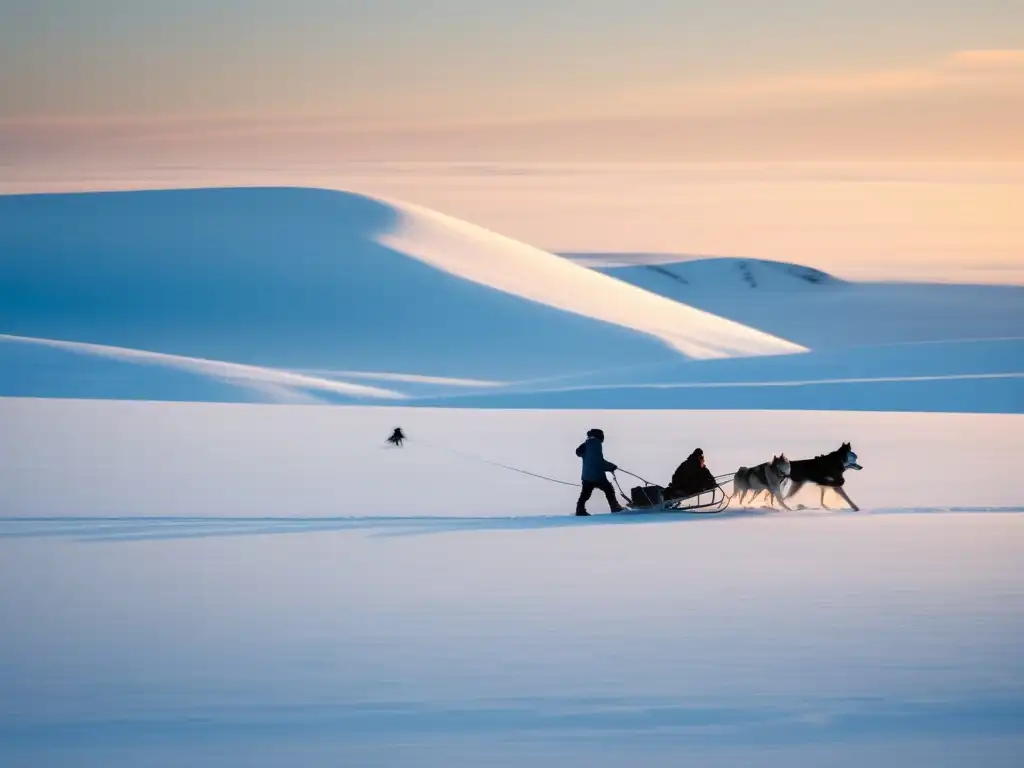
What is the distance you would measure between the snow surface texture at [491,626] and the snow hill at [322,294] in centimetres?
3919

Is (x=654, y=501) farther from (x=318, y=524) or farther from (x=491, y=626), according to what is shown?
(x=491, y=626)

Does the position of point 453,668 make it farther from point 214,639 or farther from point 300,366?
point 300,366

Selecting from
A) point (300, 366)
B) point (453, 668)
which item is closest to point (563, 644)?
point (453, 668)

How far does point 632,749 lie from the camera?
7.32 m

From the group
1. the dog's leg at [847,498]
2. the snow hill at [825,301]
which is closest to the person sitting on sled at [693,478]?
the dog's leg at [847,498]

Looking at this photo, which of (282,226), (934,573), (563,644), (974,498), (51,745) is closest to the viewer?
(51,745)

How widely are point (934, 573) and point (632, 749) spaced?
5443mm

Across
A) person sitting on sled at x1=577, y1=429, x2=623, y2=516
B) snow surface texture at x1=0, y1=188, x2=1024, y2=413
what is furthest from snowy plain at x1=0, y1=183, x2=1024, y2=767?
snow surface texture at x1=0, y1=188, x2=1024, y2=413

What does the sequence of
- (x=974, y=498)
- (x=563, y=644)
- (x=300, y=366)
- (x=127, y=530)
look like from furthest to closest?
(x=300, y=366), (x=974, y=498), (x=127, y=530), (x=563, y=644)

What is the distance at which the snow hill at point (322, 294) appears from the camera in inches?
2571

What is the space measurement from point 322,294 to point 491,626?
202 feet

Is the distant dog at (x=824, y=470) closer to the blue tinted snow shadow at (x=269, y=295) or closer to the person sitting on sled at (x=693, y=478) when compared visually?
the person sitting on sled at (x=693, y=478)

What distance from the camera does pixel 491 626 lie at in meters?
9.94

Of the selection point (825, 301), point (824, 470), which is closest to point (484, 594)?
point (824, 470)
